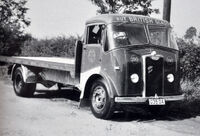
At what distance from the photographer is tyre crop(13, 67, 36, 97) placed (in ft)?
34.7

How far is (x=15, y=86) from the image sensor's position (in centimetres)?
1097

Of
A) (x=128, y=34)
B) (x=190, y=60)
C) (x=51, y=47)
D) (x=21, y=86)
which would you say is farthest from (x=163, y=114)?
(x=51, y=47)

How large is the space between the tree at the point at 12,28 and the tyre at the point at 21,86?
18.6 feet

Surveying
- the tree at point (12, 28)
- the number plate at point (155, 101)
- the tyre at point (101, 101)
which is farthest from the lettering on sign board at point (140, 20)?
the tree at point (12, 28)

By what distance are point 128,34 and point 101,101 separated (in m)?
1.52

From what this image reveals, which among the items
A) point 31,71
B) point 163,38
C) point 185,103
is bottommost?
point 185,103

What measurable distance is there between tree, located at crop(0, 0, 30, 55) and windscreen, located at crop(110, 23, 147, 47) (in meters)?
9.15

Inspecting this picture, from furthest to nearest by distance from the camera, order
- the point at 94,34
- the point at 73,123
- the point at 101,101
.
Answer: the point at 94,34 → the point at 101,101 → the point at 73,123

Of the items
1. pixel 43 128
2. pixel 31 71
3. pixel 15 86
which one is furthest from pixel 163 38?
pixel 15 86

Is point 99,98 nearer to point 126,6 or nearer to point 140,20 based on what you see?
point 140,20

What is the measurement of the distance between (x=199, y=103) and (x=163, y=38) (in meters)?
2.44

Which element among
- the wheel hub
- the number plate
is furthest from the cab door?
the number plate

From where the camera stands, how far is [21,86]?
34.8ft

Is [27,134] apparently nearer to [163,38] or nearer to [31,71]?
[163,38]
